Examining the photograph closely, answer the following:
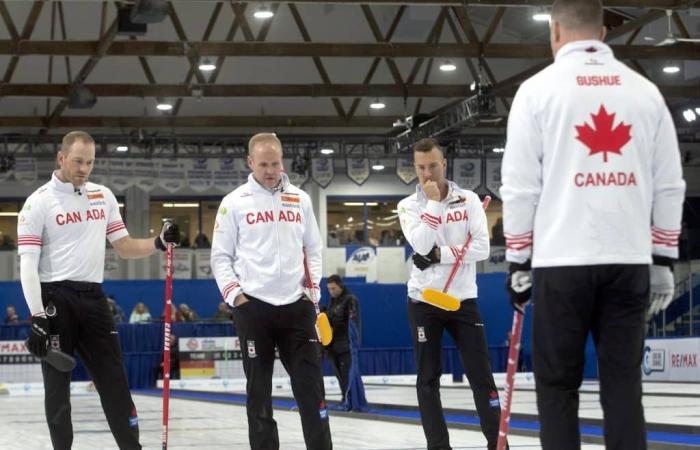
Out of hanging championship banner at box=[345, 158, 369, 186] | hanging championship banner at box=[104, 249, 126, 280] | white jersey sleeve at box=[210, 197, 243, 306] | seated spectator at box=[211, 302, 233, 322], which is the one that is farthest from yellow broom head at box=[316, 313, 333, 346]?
hanging championship banner at box=[104, 249, 126, 280]

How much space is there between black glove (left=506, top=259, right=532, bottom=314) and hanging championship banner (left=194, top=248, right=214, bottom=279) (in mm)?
26150

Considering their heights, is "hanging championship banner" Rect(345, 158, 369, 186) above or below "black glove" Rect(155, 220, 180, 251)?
above

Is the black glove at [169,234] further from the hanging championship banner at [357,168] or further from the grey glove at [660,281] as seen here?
the hanging championship banner at [357,168]

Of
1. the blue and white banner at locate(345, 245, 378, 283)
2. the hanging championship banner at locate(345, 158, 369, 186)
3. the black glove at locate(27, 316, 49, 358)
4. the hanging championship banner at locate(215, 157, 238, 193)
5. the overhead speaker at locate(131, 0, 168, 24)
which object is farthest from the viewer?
the blue and white banner at locate(345, 245, 378, 283)

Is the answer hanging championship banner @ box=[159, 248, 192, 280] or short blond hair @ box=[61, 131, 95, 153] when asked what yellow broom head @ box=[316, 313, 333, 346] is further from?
hanging championship banner @ box=[159, 248, 192, 280]

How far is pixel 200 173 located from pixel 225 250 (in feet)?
74.6

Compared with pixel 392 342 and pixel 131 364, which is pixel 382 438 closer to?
pixel 131 364

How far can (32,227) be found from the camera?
6270mm

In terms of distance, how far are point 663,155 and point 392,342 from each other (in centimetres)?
2249

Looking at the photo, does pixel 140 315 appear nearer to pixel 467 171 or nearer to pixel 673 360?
pixel 467 171

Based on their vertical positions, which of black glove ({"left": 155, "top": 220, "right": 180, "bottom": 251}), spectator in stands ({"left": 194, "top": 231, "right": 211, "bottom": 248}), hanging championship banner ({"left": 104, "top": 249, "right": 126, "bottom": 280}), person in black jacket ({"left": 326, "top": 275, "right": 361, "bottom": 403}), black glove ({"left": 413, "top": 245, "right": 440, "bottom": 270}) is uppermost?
spectator in stands ({"left": 194, "top": 231, "right": 211, "bottom": 248})

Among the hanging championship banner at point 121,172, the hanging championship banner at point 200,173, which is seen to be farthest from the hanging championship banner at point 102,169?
the hanging championship banner at point 200,173

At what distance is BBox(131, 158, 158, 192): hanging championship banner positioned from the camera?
28703mm

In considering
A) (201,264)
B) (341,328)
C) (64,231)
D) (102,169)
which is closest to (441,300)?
(64,231)
